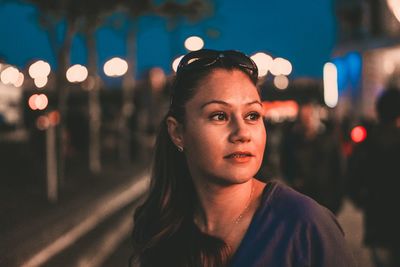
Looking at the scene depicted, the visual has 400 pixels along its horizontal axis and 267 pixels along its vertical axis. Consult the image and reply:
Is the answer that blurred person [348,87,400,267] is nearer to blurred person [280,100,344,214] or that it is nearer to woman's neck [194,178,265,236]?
blurred person [280,100,344,214]

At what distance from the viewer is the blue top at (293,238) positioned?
1880 mm

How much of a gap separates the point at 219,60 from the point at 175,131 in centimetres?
31

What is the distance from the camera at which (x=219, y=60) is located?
2213 mm

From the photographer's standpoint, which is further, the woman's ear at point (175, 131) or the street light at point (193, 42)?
the street light at point (193, 42)

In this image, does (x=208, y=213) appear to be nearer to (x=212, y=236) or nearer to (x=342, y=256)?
(x=212, y=236)

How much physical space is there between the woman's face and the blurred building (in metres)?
33.4

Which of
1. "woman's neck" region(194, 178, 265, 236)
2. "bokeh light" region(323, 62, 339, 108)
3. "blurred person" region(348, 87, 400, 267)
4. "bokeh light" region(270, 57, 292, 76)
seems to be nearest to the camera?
"woman's neck" region(194, 178, 265, 236)

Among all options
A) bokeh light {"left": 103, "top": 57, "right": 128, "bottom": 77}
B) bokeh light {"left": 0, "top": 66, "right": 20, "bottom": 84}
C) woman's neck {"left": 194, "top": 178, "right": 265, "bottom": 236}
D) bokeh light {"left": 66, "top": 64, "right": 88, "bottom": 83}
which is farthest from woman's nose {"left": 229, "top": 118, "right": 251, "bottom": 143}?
bokeh light {"left": 0, "top": 66, "right": 20, "bottom": 84}

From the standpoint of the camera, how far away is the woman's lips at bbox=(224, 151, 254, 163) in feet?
6.73

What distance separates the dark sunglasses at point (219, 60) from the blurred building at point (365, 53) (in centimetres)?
3326

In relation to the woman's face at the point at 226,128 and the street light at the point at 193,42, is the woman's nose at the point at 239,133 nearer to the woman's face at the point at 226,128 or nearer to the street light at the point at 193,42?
the woman's face at the point at 226,128

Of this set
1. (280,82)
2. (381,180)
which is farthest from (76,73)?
(280,82)

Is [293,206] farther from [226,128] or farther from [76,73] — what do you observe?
[76,73]

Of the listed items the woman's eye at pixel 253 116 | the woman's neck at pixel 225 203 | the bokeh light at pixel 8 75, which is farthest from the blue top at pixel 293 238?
the bokeh light at pixel 8 75
